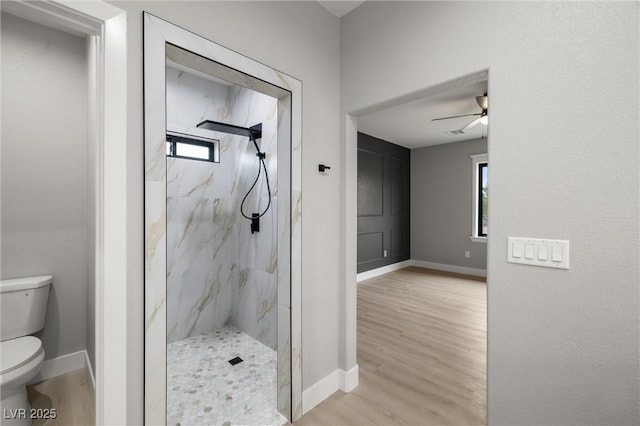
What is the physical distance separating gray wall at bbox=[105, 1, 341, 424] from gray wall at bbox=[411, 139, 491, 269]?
4.67 metres

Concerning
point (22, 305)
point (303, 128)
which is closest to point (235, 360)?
point (22, 305)

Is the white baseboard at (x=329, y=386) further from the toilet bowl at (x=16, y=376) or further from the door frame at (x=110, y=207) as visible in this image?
the toilet bowl at (x=16, y=376)

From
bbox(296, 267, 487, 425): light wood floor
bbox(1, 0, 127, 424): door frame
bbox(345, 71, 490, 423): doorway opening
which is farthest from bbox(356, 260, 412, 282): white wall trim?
bbox(1, 0, 127, 424): door frame

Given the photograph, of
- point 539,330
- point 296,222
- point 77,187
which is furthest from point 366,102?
point 77,187

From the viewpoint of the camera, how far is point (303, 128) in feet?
6.22

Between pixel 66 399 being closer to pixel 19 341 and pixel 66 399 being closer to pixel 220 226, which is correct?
pixel 19 341

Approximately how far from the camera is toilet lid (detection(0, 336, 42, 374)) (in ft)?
5.14

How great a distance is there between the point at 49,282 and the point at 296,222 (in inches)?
80.0

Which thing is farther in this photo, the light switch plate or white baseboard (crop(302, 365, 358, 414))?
white baseboard (crop(302, 365, 358, 414))

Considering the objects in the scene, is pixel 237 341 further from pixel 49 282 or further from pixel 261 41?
pixel 261 41

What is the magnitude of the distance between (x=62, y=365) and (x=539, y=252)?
136 inches

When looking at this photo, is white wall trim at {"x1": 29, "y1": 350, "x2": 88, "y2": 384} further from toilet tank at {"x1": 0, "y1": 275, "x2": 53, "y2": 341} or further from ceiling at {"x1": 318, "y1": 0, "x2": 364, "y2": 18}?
ceiling at {"x1": 318, "y1": 0, "x2": 364, "y2": 18}

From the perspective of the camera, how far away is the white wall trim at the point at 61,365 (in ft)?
7.31

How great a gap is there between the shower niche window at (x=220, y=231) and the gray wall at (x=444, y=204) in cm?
469
